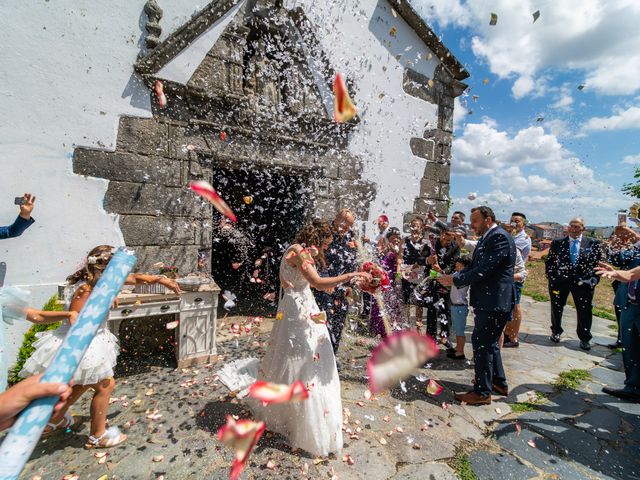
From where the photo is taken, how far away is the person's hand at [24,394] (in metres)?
0.98

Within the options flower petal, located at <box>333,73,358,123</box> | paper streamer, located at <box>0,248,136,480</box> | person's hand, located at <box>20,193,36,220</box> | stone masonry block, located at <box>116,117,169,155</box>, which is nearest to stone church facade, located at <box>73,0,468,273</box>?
stone masonry block, located at <box>116,117,169,155</box>

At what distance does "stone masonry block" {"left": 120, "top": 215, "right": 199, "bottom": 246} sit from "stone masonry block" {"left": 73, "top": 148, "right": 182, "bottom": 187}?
512mm

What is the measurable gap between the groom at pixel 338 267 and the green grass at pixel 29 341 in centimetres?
314

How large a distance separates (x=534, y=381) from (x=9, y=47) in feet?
25.2

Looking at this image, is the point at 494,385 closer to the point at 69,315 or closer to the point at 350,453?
the point at 350,453

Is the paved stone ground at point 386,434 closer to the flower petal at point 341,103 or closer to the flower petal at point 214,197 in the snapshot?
the flower petal at point 214,197

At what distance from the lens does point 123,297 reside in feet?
13.0

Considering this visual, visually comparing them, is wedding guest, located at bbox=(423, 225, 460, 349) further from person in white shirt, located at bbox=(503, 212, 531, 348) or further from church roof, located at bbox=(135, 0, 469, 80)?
church roof, located at bbox=(135, 0, 469, 80)

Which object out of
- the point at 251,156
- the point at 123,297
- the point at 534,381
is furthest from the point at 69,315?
the point at 534,381

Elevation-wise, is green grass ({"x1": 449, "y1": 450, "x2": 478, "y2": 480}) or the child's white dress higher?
the child's white dress

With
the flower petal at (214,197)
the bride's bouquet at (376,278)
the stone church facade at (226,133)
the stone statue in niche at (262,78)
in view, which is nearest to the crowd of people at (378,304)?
the bride's bouquet at (376,278)

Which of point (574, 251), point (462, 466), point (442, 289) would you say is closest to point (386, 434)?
point (462, 466)

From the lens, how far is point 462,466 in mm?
2779

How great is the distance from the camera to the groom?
172 inches
